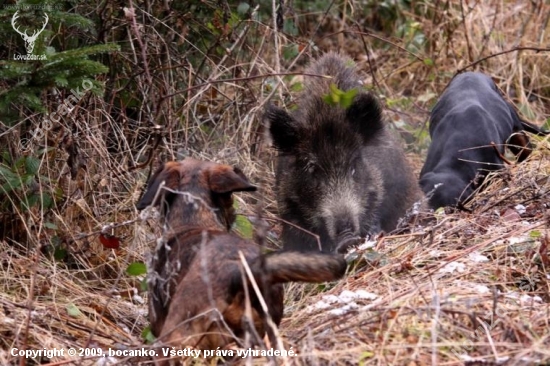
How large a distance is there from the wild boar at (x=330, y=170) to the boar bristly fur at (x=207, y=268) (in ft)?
6.53

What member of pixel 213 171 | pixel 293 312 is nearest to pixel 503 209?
pixel 293 312

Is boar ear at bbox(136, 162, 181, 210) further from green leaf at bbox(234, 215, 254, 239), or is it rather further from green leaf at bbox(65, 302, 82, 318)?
green leaf at bbox(234, 215, 254, 239)

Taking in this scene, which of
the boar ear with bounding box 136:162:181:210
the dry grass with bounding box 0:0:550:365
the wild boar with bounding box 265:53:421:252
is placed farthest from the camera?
the wild boar with bounding box 265:53:421:252

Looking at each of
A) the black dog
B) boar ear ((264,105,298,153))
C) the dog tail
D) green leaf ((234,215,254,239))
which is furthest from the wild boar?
the dog tail

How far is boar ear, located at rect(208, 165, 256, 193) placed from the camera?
5.42 m

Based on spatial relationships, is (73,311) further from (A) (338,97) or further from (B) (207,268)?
(A) (338,97)

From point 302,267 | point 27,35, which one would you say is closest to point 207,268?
point 302,267

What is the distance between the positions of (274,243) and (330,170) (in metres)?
0.93

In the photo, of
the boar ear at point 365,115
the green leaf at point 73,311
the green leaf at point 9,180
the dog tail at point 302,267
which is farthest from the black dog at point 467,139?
the dog tail at point 302,267

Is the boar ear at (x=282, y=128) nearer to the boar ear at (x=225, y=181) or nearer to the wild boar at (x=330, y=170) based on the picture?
the wild boar at (x=330, y=170)

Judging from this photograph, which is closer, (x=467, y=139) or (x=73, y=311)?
(x=73, y=311)

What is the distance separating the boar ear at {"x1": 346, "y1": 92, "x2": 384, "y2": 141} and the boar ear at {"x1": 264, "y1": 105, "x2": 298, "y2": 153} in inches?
17.2

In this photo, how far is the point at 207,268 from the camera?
15.6 ft

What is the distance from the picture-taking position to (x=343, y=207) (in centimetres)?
743
